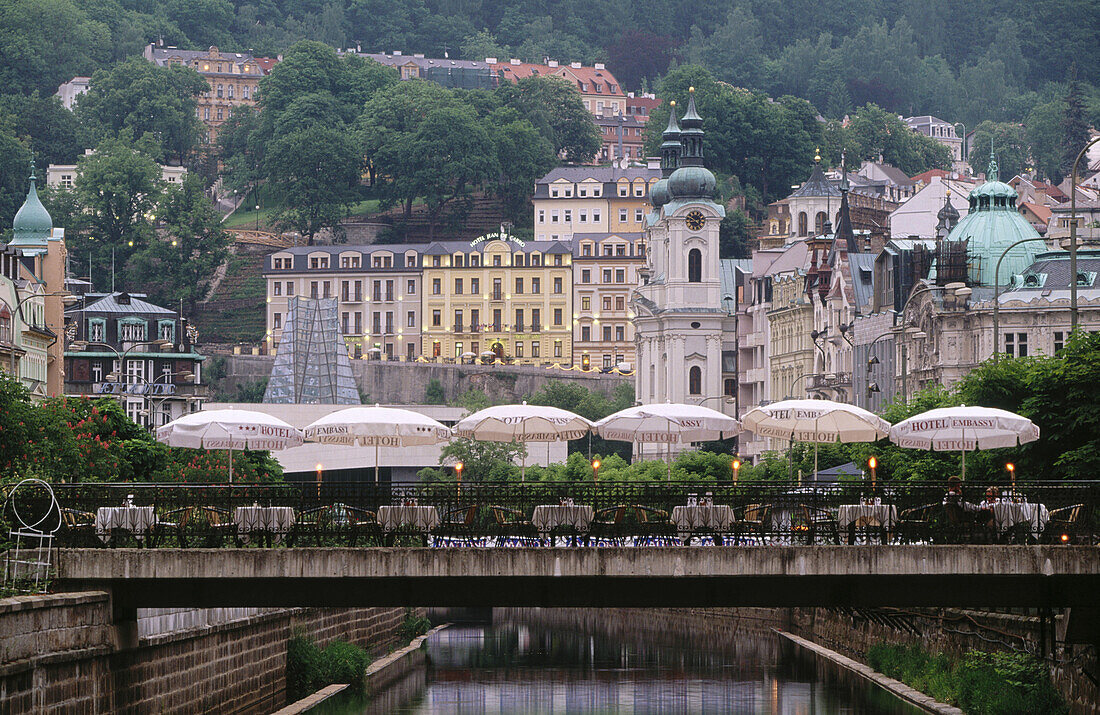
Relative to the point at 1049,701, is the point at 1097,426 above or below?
above

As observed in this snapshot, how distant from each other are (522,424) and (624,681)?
25027 millimetres

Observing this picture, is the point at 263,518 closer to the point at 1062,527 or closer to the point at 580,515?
the point at 580,515

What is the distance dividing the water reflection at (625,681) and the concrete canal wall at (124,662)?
3162 millimetres

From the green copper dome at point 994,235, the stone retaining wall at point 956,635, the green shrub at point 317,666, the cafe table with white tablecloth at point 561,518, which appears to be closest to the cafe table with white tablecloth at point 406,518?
the cafe table with white tablecloth at point 561,518

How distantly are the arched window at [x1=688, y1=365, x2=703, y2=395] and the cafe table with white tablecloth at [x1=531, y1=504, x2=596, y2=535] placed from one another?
137969 millimetres

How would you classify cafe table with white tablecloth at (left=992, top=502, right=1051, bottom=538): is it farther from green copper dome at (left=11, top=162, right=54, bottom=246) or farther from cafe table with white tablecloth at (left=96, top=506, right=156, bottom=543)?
green copper dome at (left=11, top=162, right=54, bottom=246)

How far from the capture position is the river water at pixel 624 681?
68.1 meters

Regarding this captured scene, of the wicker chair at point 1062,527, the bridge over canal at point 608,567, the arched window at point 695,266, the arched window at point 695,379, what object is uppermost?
the arched window at point 695,266

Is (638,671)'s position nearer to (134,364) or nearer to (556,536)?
(556,536)

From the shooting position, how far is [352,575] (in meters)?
45.8

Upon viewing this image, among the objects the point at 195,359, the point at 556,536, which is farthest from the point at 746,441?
the point at 556,536

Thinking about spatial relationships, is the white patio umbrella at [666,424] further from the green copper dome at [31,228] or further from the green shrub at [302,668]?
the green copper dome at [31,228]

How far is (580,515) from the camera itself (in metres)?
47.1

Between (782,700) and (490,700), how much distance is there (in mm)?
8818
